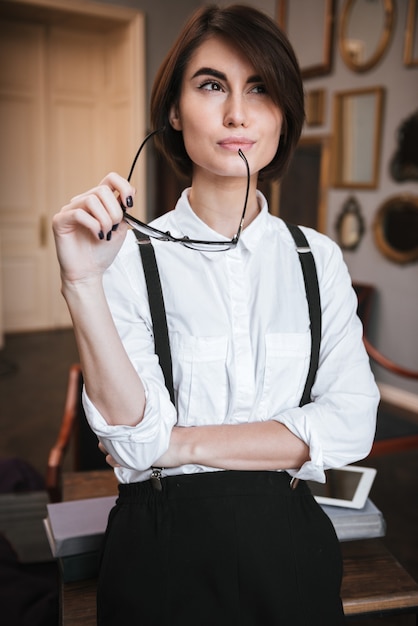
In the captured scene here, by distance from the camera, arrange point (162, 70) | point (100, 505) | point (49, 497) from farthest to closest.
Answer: point (49, 497) → point (100, 505) → point (162, 70)

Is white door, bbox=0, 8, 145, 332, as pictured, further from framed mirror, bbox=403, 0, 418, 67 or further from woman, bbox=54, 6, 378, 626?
woman, bbox=54, 6, 378, 626

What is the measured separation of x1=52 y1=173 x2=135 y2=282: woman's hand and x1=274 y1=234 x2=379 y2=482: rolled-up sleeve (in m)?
0.46

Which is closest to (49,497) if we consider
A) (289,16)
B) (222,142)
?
(222,142)

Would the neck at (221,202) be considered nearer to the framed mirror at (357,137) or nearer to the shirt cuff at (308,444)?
the shirt cuff at (308,444)

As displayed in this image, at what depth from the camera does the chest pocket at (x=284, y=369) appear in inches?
48.0

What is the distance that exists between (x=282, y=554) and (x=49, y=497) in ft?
3.90

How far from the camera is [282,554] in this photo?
1.11 metres

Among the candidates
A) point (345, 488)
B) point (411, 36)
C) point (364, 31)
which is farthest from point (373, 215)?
point (345, 488)

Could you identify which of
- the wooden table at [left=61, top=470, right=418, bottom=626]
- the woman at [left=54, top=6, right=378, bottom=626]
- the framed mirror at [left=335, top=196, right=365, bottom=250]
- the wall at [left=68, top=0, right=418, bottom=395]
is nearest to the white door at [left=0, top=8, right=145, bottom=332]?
the wall at [left=68, top=0, right=418, bottom=395]

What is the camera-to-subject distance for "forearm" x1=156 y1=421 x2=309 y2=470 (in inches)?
44.4

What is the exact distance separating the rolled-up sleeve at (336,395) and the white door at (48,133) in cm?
562

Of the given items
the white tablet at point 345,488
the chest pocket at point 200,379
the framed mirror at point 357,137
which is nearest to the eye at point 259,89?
the chest pocket at point 200,379

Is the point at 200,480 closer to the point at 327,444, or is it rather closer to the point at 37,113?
the point at 327,444

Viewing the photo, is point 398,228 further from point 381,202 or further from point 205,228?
point 205,228
